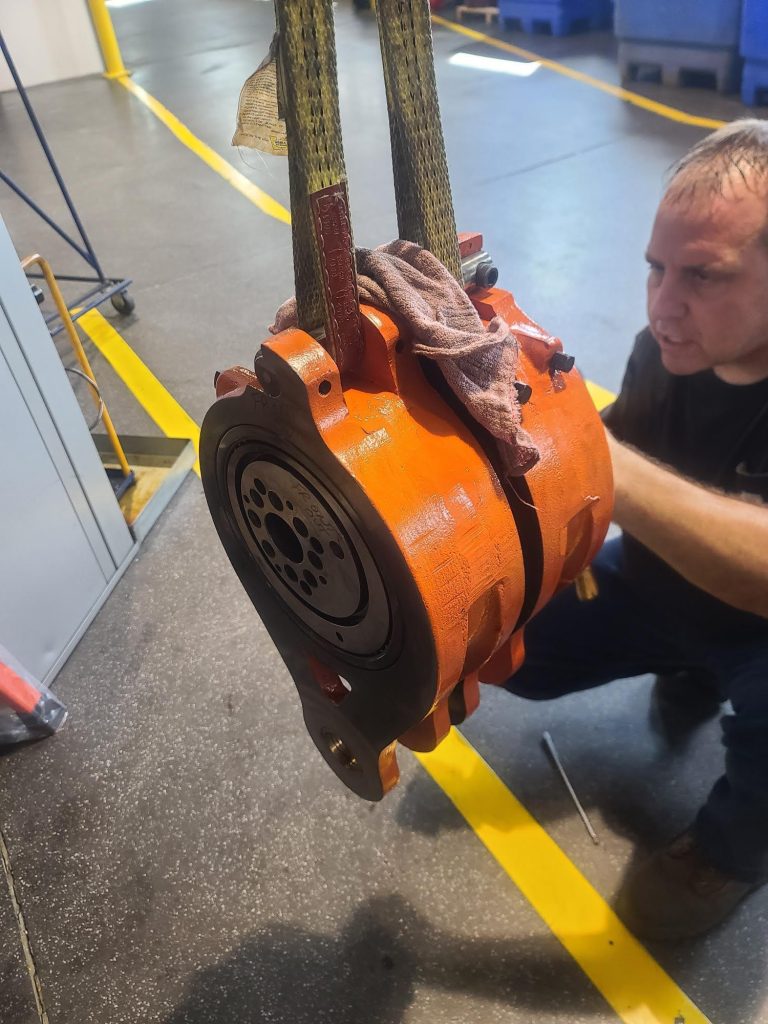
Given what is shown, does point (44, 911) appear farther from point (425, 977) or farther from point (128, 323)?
point (128, 323)

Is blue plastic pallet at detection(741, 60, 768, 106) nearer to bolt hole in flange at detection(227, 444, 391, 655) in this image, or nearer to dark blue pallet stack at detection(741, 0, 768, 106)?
dark blue pallet stack at detection(741, 0, 768, 106)

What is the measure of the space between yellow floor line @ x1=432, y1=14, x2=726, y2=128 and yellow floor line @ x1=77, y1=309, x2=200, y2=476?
292 centimetres

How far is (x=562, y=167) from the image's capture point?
353 cm

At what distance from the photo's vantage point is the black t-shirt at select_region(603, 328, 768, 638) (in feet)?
3.39

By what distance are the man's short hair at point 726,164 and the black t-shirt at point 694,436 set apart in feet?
0.80

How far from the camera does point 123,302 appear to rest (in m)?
2.74

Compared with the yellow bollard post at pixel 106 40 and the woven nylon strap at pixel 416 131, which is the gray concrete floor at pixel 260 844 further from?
the yellow bollard post at pixel 106 40

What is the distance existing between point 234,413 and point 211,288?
8.26ft

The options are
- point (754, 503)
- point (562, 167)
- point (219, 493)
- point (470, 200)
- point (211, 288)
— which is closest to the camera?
point (219, 493)

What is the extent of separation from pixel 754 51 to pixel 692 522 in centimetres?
386

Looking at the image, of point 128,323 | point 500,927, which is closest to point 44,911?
point 500,927

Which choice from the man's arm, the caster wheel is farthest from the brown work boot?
the caster wheel

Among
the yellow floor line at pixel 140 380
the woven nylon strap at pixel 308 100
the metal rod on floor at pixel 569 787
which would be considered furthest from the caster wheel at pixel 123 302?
the woven nylon strap at pixel 308 100

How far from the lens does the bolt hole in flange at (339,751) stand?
74 centimetres
